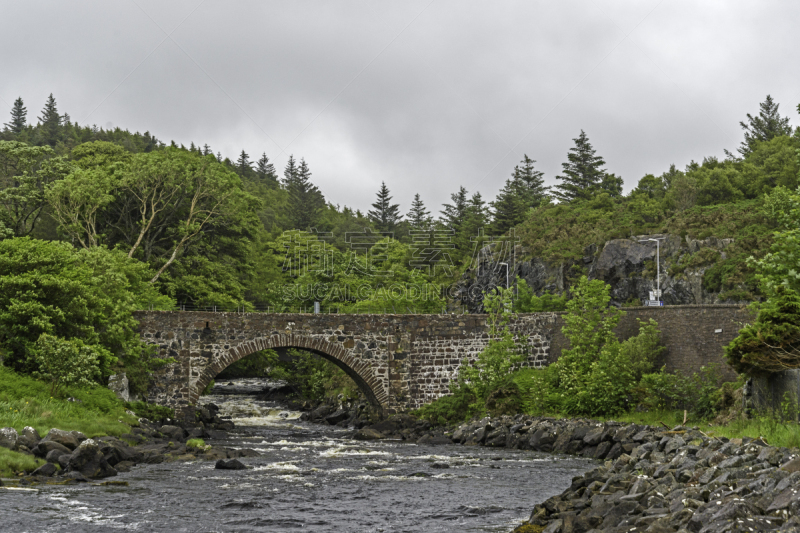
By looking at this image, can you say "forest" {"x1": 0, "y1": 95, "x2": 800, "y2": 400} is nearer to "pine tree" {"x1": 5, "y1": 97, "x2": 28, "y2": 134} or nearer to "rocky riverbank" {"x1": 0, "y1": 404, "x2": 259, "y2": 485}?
"rocky riverbank" {"x1": 0, "y1": 404, "x2": 259, "y2": 485}

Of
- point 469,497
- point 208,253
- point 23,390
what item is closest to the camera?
point 469,497

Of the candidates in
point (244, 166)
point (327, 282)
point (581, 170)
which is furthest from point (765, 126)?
point (244, 166)

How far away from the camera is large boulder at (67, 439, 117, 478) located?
19.8 metres

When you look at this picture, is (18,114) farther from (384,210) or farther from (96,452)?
(96,452)

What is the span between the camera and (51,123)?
130500mm

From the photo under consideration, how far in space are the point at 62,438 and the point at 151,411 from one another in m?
11.8

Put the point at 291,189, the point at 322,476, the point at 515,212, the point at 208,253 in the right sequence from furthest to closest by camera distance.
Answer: the point at 291,189 → the point at 515,212 → the point at 208,253 → the point at 322,476

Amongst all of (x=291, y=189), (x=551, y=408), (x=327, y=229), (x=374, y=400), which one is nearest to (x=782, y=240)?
(x=551, y=408)

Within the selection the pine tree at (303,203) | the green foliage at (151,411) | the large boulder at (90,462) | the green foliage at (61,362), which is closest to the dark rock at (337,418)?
the green foliage at (151,411)

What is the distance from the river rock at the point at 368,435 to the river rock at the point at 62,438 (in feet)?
47.8

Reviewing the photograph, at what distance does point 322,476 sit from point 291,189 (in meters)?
92.0

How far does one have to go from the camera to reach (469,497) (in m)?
18.2

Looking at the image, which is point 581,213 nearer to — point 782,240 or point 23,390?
point 782,240

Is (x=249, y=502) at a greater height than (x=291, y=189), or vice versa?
(x=291, y=189)
